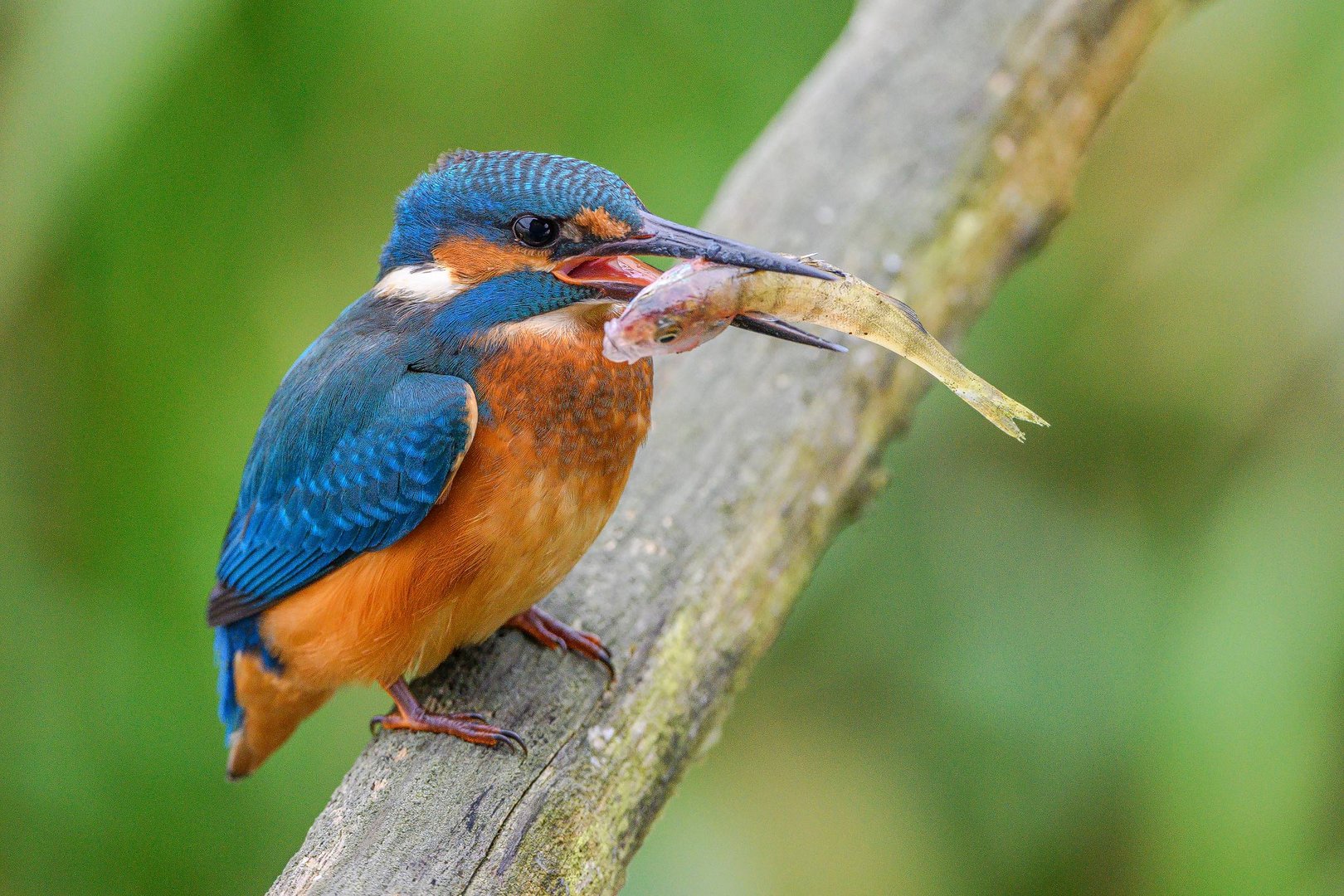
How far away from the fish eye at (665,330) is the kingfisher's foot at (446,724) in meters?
0.66

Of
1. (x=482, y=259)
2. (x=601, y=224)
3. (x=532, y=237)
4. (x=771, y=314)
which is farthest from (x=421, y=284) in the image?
(x=771, y=314)

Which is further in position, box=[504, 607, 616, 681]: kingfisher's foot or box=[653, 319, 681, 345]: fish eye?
box=[504, 607, 616, 681]: kingfisher's foot

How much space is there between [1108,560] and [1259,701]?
1.81ft

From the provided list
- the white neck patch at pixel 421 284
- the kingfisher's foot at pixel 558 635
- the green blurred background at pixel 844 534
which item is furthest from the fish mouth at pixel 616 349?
the green blurred background at pixel 844 534

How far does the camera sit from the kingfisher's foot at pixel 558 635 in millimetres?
1962

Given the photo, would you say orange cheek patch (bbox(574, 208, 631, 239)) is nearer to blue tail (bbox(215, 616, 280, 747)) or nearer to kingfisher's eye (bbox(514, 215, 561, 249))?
kingfisher's eye (bbox(514, 215, 561, 249))

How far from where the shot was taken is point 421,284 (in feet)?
6.42

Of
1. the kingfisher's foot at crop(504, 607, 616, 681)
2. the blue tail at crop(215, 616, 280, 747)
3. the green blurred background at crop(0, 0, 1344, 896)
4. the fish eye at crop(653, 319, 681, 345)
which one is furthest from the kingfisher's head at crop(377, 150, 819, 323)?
the green blurred background at crop(0, 0, 1344, 896)

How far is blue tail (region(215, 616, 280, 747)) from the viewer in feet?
7.06

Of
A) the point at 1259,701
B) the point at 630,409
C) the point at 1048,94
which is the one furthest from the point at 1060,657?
the point at 630,409

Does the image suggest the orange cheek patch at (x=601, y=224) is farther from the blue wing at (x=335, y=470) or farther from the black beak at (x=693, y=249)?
the blue wing at (x=335, y=470)

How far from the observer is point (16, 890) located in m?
2.78

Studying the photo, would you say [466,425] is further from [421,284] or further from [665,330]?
[665,330]

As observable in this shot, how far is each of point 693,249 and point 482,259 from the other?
0.37 metres
